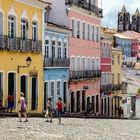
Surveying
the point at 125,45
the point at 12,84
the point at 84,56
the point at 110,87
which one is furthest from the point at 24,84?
the point at 125,45

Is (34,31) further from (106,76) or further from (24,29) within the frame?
(106,76)

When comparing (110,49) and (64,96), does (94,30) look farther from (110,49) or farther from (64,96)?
(64,96)

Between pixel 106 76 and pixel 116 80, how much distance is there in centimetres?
414

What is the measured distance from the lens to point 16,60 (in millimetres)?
28031

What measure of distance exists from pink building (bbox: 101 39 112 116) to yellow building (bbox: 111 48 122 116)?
144 cm

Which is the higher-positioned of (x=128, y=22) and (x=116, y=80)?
(x=128, y=22)

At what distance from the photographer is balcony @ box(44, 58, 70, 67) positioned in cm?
3271

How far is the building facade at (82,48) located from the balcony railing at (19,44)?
7.74 metres

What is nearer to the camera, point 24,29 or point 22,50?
point 22,50

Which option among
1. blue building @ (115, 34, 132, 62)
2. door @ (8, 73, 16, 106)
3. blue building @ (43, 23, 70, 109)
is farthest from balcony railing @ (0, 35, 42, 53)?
blue building @ (115, 34, 132, 62)

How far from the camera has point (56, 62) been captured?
34562 millimetres

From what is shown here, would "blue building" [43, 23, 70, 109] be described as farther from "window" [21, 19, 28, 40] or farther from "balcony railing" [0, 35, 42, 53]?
"window" [21, 19, 28, 40]

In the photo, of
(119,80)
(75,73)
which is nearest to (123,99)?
(119,80)

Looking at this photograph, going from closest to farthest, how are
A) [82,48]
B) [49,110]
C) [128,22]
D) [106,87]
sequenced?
[49,110]
[82,48]
[106,87]
[128,22]
